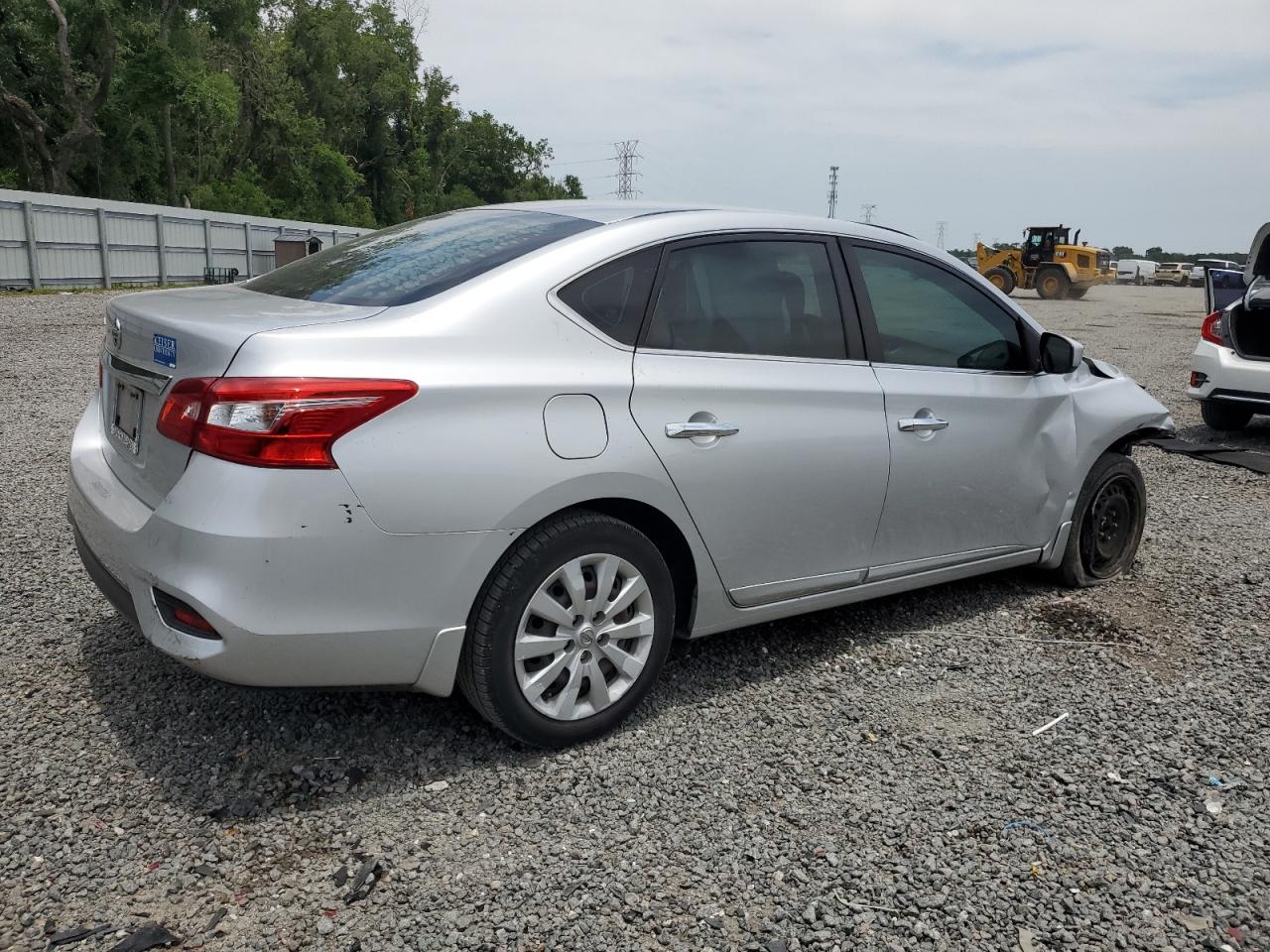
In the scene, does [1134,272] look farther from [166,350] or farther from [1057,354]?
[166,350]

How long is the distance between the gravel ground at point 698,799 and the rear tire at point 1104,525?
17.7 inches

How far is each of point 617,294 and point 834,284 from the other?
993mm

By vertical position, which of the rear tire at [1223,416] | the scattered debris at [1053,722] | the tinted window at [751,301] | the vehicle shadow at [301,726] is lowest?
the scattered debris at [1053,722]

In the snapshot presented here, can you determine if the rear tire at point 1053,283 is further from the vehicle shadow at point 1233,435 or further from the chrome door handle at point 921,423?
the chrome door handle at point 921,423

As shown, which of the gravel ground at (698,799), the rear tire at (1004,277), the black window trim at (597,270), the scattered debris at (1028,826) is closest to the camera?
the gravel ground at (698,799)

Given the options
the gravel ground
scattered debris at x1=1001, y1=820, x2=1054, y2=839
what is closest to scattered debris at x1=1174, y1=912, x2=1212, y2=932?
the gravel ground

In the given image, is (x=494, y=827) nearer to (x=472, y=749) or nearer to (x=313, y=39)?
(x=472, y=749)

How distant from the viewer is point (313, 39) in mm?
59594

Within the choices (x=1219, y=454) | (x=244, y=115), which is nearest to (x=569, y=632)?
(x=1219, y=454)

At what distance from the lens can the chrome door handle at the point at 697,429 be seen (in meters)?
3.21

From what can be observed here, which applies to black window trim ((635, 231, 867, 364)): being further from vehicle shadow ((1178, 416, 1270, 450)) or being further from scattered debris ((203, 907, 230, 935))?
vehicle shadow ((1178, 416, 1270, 450))

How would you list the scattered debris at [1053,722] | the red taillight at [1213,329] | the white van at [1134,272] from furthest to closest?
the white van at [1134,272] → the red taillight at [1213,329] → the scattered debris at [1053,722]

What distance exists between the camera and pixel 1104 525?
4945 millimetres

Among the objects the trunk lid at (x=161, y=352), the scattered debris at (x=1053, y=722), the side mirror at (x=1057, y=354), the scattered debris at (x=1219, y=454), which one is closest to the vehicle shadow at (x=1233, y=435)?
the scattered debris at (x=1219, y=454)
